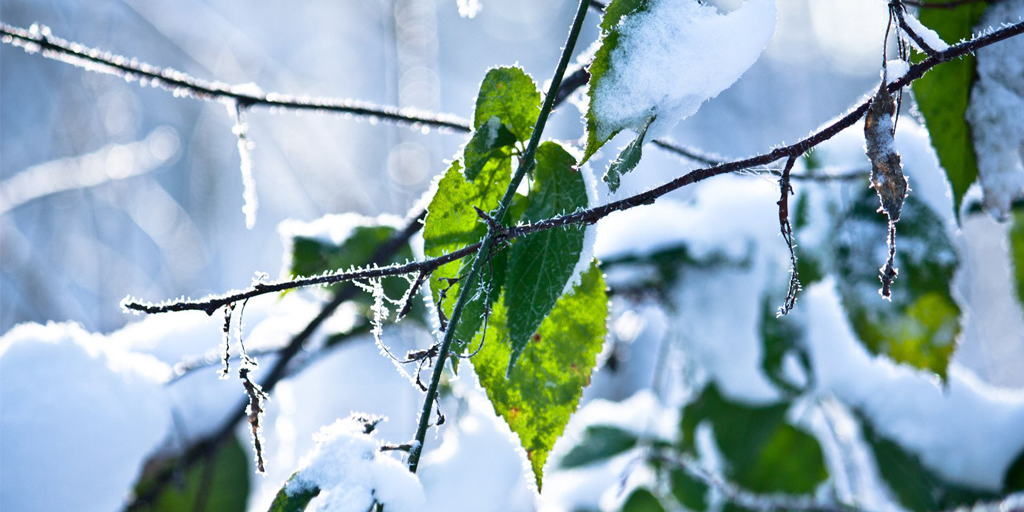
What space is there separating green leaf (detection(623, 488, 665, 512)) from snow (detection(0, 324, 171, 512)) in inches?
20.4

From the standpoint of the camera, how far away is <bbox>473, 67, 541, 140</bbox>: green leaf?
294mm

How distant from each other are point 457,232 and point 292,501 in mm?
134

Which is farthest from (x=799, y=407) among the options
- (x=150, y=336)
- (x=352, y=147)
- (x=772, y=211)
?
(x=352, y=147)

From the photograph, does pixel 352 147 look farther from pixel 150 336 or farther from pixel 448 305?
pixel 448 305

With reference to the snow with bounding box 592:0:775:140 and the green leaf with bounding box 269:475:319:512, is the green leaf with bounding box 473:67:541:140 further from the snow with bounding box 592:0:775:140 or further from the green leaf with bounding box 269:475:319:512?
the green leaf with bounding box 269:475:319:512

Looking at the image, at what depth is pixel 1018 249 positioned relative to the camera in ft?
2.23

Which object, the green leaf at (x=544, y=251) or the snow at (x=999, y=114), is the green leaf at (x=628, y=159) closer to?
the green leaf at (x=544, y=251)

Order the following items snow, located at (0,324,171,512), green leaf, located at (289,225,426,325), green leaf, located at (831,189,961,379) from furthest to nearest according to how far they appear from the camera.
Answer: green leaf, located at (289,225,426,325) < green leaf, located at (831,189,961,379) < snow, located at (0,324,171,512)

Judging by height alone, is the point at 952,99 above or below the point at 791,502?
above

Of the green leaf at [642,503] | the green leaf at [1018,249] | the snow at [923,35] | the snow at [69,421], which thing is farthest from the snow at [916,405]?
the snow at [69,421]

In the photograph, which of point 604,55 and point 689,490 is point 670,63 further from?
point 689,490

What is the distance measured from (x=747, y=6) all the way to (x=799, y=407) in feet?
2.16

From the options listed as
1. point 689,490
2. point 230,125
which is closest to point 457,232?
point 689,490

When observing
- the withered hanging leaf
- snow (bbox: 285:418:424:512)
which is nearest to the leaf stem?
snow (bbox: 285:418:424:512)
